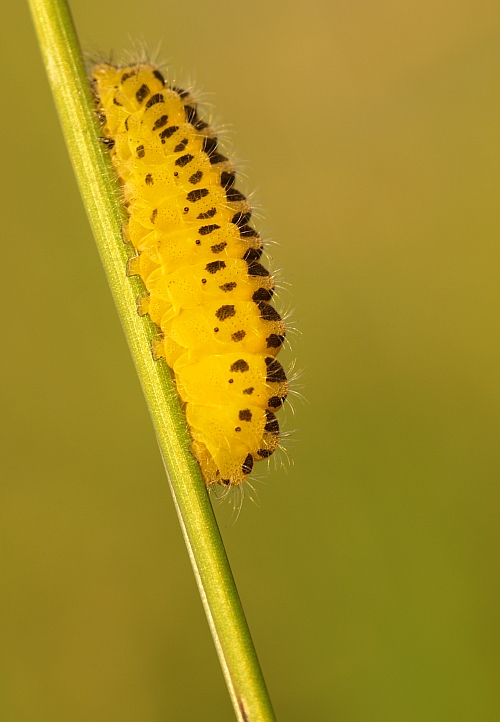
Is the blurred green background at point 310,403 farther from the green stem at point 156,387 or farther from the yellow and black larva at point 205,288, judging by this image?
the green stem at point 156,387

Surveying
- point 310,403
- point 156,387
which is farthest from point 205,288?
point 310,403

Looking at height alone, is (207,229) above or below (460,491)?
above

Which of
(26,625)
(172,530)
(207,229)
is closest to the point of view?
(207,229)

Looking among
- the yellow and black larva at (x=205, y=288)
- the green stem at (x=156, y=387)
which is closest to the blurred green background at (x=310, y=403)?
the yellow and black larva at (x=205, y=288)

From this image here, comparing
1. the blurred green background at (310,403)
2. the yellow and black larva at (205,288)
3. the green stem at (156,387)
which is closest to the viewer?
the green stem at (156,387)

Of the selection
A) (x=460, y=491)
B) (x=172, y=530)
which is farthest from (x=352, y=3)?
(x=172, y=530)

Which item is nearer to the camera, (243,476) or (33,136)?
(243,476)

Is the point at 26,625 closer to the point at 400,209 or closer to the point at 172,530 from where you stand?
the point at 172,530

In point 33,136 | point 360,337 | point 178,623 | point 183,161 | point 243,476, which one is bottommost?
point 178,623
